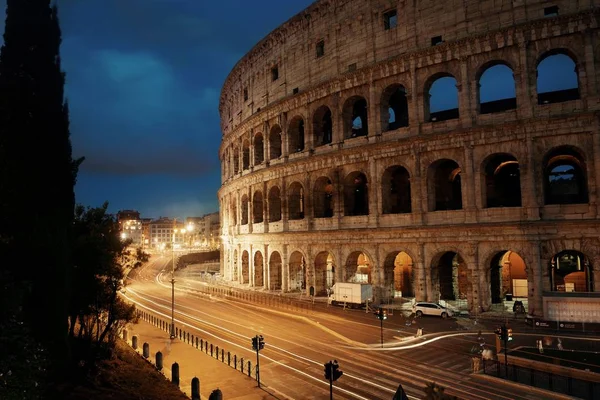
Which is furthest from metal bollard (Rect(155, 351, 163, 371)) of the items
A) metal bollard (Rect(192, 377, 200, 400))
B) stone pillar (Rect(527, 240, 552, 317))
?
stone pillar (Rect(527, 240, 552, 317))

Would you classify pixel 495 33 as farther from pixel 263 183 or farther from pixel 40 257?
pixel 40 257

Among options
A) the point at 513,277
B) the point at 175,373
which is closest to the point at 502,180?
the point at 513,277

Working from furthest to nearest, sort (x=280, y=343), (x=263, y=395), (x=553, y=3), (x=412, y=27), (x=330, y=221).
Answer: (x=330, y=221) → (x=412, y=27) → (x=553, y=3) → (x=280, y=343) → (x=263, y=395)

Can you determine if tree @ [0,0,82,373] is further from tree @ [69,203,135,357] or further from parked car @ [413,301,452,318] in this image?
parked car @ [413,301,452,318]

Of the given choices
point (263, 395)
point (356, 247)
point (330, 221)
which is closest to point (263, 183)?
point (330, 221)

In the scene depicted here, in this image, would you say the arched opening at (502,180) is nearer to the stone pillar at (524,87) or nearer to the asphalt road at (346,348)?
the stone pillar at (524,87)

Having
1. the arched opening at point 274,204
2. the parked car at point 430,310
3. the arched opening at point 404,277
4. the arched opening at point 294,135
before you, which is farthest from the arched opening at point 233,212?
the parked car at point 430,310
